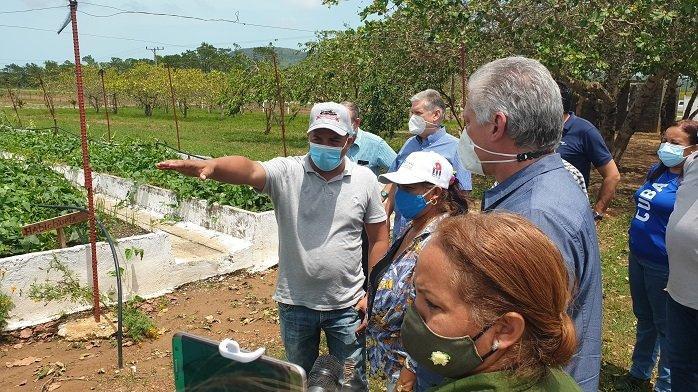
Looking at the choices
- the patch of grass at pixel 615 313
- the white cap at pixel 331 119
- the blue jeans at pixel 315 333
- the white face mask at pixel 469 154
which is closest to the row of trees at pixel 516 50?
the patch of grass at pixel 615 313

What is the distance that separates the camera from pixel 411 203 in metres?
2.35

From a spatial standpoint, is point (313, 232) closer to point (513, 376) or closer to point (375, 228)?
point (375, 228)

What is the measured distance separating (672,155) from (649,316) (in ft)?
3.54

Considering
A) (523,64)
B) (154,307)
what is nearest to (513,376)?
(523,64)

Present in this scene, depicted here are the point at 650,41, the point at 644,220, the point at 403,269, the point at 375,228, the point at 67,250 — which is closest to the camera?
the point at 403,269

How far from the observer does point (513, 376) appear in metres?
1.12

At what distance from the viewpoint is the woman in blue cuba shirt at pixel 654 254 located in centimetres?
332

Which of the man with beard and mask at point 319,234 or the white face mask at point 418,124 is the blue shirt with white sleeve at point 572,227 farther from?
the white face mask at point 418,124

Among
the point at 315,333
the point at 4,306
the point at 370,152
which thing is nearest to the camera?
the point at 315,333

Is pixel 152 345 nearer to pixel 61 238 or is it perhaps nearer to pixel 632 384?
pixel 61 238

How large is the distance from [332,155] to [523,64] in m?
1.25

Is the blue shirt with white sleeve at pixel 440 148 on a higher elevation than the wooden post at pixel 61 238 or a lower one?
higher

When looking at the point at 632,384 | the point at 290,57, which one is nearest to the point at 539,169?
the point at 632,384

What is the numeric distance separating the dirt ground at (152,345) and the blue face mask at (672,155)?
3.07 meters
